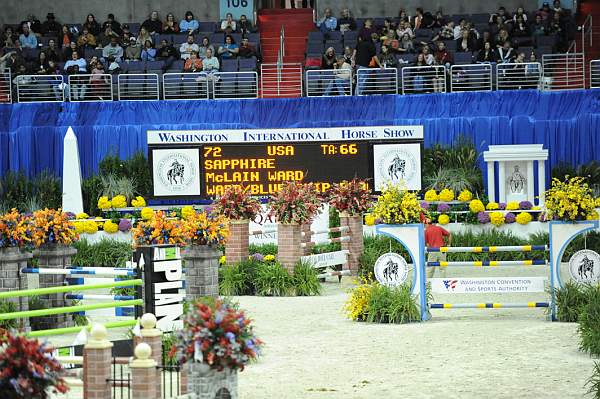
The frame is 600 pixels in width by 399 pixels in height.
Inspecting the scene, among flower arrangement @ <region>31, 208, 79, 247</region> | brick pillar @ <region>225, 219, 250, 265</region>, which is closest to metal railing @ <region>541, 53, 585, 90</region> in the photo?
brick pillar @ <region>225, 219, 250, 265</region>

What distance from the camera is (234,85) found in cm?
3203

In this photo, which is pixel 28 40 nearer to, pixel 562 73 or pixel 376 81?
pixel 376 81

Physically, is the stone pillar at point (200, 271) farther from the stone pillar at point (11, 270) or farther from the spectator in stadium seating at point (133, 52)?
the spectator in stadium seating at point (133, 52)

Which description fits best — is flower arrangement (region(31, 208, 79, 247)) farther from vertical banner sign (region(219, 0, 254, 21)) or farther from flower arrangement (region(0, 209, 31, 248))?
vertical banner sign (region(219, 0, 254, 21))

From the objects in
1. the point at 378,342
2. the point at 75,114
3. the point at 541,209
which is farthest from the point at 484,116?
the point at 378,342

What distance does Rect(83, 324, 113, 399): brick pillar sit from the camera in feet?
32.9

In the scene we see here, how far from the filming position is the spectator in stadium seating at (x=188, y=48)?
1335 inches

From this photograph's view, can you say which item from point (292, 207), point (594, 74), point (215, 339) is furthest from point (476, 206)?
point (215, 339)

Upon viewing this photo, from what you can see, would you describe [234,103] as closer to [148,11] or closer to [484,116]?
[484,116]

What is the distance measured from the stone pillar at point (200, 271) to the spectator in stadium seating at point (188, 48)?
17.7 metres

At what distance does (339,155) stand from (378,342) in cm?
1262

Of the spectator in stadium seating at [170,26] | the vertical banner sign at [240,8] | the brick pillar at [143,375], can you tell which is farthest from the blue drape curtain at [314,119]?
the brick pillar at [143,375]

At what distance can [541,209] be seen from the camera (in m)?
28.0

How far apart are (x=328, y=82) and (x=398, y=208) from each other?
1386cm
